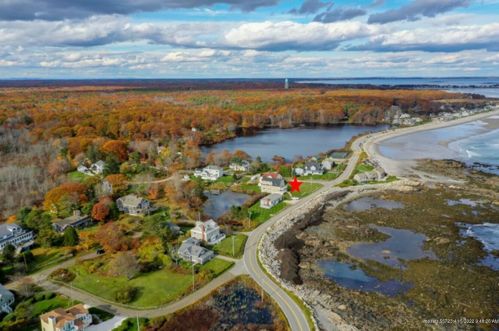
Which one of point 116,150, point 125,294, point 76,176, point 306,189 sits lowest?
point 125,294

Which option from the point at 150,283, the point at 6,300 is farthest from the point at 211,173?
the point at 6,300

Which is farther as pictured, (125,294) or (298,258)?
(298,258)

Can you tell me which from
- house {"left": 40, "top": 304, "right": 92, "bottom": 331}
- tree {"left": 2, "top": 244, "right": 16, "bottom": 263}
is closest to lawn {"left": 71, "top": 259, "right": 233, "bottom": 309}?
house {"left": 40, "top": 304, "right": 92, "bottom": 331}

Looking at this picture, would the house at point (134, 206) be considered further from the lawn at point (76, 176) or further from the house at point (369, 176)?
the house at point (369, 176)

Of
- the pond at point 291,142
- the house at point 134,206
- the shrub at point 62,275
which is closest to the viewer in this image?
the shrub at point 62,275

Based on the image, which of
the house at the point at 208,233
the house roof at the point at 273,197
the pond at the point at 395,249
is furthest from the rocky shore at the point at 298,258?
the pond at the point at 395,249

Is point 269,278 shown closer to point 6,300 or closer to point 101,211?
point 6,300

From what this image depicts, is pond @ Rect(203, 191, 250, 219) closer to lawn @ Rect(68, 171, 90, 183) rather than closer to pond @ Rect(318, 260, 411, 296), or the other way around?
pond @ Rect(318, 260, 411, 296)
